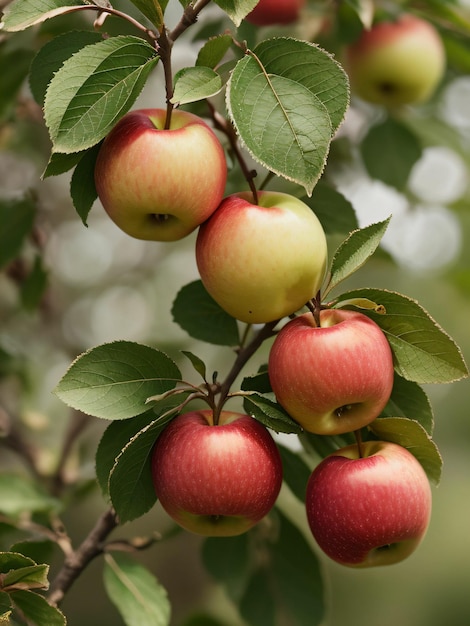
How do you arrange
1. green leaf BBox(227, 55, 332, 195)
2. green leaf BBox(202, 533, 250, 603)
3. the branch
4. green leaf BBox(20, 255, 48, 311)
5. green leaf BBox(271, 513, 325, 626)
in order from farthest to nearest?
1. green leaf BBox(20, 255, 48, 311)
2. green leaf BBox(202, 533, 250, 603)
3. green leaf BBox(271, 513, 325, 626)
4. the branch
5. green leaf BBox(227, 55, 332, 195)

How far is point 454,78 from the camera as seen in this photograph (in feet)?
4.90

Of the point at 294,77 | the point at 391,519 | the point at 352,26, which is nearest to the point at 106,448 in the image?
the point at 391,519

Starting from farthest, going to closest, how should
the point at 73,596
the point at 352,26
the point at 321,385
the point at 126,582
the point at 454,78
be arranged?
the point at 73,596 < the point at 454,78 < the point at 352,26 < the point at 126,582 < the point at 321,385

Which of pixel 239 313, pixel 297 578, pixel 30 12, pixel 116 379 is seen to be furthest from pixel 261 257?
pixel 297 578

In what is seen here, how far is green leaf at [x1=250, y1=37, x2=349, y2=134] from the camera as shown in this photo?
0.56m

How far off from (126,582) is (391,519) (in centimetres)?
38

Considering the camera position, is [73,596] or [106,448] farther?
[73,596]

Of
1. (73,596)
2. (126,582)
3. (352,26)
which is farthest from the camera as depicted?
(73,596)

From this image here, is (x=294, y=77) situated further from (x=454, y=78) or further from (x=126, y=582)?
(x=454, y=78)

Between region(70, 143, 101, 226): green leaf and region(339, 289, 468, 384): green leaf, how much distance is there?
0.24 metres

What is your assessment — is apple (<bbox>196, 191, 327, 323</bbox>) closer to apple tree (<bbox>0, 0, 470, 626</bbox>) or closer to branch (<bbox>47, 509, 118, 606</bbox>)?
apple tree (<bbox>0, 0, 470, 626</bbox>)

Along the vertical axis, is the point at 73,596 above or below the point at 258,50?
below

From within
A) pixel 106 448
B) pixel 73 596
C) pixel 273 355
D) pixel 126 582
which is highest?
pixel 273 355

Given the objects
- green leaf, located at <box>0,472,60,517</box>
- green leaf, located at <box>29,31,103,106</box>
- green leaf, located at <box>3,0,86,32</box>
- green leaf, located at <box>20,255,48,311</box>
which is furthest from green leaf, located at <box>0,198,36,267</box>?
green leaf, located at <box>3,0,86,32</box>
